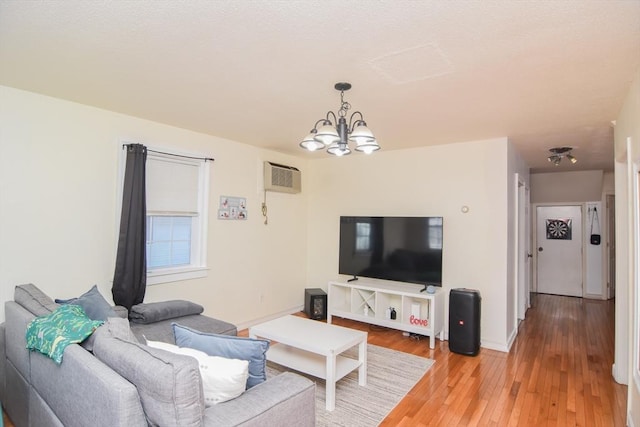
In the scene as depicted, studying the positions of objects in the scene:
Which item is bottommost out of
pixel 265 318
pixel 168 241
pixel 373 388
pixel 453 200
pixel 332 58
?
pixel 373 388

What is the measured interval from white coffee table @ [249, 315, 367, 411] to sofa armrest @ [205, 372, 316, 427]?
38.3 inches

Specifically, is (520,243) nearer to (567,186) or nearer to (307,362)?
(567,186)

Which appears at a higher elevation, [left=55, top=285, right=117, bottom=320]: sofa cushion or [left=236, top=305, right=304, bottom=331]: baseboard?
[left=55, top=285, right=117, bottom=320]: sofa cushion

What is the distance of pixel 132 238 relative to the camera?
3.29 m

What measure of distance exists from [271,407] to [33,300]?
6.18ft

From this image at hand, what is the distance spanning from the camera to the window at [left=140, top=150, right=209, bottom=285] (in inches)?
145

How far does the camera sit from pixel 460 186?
4336 mm

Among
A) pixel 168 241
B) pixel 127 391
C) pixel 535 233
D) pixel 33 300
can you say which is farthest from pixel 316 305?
pixel 535 233

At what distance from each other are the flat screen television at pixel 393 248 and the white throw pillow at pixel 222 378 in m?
3.15

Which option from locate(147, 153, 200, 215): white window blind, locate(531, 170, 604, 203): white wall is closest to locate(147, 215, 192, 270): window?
locate(147, 153, 200, 215): white window blind

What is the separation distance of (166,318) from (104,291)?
2.18 feet

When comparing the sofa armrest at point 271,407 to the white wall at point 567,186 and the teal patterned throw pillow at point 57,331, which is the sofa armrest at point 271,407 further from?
the white wall at point 567,186

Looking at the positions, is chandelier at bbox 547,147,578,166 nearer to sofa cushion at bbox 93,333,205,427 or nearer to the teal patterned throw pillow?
sofa cushion at bbox 93,333,205,427

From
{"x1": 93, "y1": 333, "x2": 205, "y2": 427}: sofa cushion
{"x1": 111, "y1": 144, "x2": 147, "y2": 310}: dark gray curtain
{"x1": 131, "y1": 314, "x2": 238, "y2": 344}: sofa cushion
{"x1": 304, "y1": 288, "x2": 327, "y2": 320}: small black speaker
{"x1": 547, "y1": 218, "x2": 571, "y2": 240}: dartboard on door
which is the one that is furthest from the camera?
{"x1": 547, "y1": 218, "x2": 571, "y2": 240}: dartboard on door
